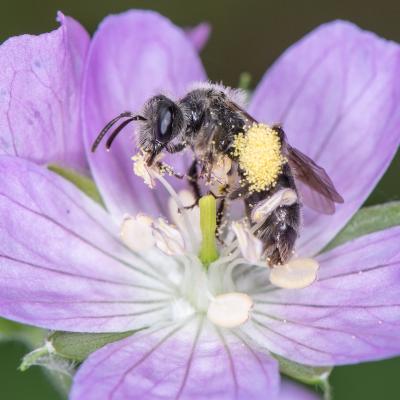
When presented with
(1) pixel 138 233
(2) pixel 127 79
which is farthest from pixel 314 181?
(2) pixel 127 79

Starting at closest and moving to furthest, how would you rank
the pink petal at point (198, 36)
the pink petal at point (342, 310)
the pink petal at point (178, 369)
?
the pink petal at point (178, 369)
the pink petal at point (342, 310)
the pink petal at point (198, 36)

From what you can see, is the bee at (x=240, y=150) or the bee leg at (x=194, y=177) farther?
the bee leg at (x=194, y=177)

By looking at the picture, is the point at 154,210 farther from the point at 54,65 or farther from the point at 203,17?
the point at 203,17

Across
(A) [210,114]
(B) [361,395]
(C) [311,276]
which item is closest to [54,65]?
(A) [210,114]

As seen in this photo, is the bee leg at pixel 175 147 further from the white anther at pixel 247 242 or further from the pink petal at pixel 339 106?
the pink petal at pixel 339 106

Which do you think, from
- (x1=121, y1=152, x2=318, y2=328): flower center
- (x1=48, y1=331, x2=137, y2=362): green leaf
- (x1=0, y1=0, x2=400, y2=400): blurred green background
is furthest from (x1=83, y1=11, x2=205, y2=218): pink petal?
(x1=0, y1=0, x2=400, y2=400): blurred green background

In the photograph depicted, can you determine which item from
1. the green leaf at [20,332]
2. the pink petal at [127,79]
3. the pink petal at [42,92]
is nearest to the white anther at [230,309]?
the pink petal at [127,79]

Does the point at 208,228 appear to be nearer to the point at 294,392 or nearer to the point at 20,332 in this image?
the point at 20,332
